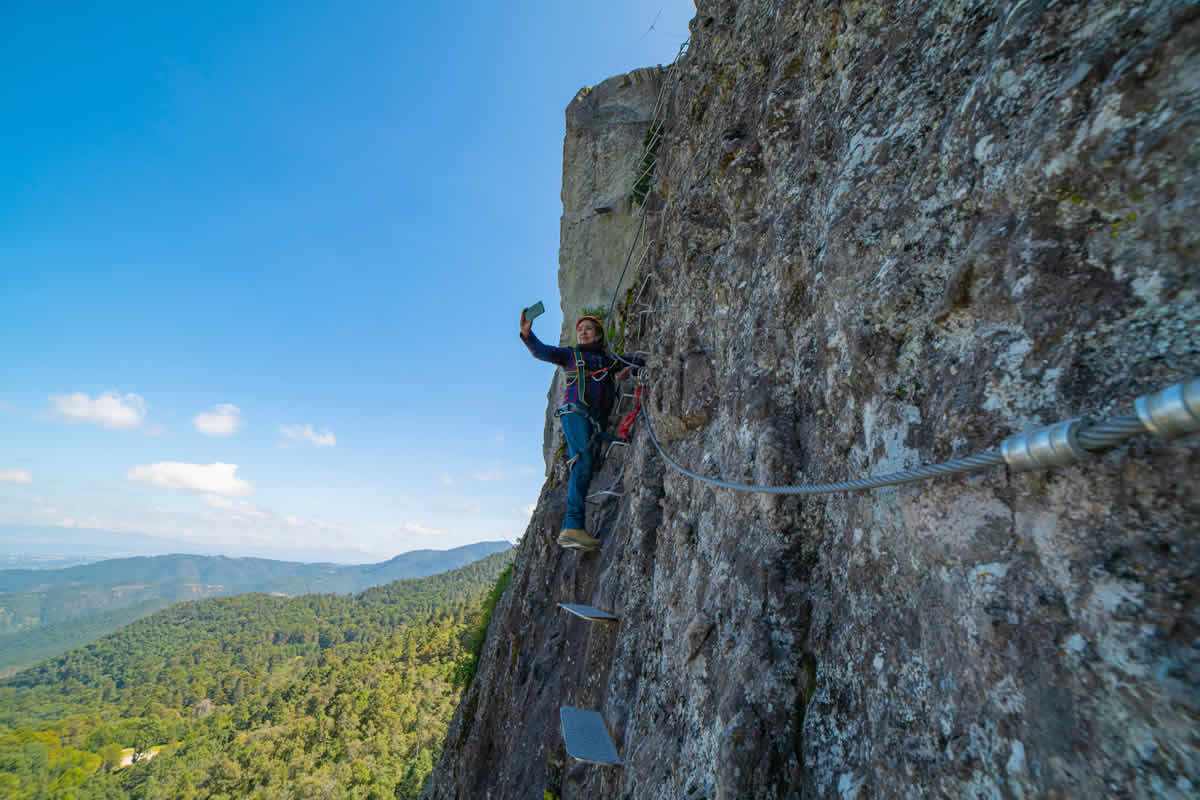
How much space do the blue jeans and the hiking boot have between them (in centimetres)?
10

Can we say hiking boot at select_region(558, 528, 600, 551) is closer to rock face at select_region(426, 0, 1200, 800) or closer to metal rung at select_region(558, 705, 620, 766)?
rock face at select_region(426, 0, 1200, 800)

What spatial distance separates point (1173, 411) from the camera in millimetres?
1205

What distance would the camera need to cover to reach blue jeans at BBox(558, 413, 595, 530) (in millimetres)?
6355

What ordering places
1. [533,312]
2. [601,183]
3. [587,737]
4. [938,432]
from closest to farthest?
1. [938,432]
2. [587,737]
3. [533,312]
4. [601,183]

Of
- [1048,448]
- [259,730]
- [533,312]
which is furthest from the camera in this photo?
[259,730]

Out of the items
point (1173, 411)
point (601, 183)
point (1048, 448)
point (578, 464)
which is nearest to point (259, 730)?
point (601, 183)

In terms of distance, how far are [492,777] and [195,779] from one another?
106819 mm

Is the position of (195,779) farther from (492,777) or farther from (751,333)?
(751,333)

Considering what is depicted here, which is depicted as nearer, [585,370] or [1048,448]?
[1048,448]

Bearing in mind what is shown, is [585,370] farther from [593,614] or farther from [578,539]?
[593,614]

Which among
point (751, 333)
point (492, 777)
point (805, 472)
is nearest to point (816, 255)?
point (751, 333)

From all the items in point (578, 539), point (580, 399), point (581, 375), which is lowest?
point (578, 539)

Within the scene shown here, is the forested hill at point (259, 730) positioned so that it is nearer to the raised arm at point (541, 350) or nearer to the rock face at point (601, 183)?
the rock face at point (601, 183)

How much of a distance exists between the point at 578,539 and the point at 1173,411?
A: 548 centimetres
